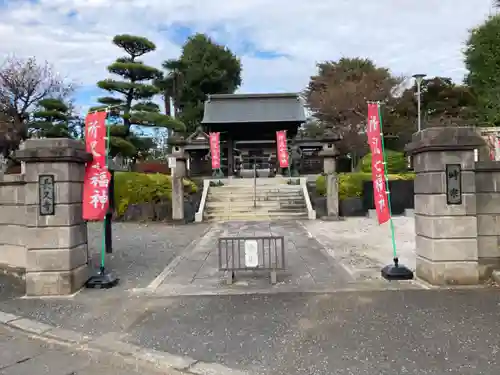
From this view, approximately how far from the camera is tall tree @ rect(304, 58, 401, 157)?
3116 cm

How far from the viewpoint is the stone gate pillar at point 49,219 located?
622cm

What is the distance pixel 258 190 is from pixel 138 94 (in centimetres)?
1019

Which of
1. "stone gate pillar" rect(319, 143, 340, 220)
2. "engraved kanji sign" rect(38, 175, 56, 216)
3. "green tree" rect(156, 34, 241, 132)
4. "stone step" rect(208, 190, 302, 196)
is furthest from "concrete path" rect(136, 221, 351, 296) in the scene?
"green tree" rect(156, 34, 241, 132)

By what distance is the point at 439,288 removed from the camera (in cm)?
611

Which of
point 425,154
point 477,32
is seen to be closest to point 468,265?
point 425,154

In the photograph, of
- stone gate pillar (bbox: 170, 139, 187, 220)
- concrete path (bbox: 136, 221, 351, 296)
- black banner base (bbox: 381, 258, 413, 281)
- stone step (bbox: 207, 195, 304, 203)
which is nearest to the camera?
concrete path (bbox: 136, 221, 351, 296)

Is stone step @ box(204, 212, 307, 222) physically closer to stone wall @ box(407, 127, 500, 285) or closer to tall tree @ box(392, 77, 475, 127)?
stone wall @ box(407, 127, 500, 285)

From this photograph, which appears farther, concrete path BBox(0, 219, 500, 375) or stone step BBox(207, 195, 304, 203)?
stone step BBox(207, 195, 304, 203)

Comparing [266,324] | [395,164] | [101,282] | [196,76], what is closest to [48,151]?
[101,282]

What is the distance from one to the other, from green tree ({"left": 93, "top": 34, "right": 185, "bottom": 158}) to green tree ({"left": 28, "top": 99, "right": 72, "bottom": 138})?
342 cm

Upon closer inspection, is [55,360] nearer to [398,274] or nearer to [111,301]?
[111,301]

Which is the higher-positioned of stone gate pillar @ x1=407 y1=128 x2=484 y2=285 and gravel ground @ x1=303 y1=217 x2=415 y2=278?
stone gate pillar @ x1=407 y1=128 x2=484 y2=285

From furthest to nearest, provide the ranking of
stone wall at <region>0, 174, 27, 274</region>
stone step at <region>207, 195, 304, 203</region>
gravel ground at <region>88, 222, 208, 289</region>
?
stone step at <region>207, 195, 304, 203</region>
gravel ground at <region>88, 222, 208, 289</region>
stone wall at <region>0, 174, 27, 274</region>

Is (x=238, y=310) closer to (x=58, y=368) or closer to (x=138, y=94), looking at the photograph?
(x=58, y=368)
